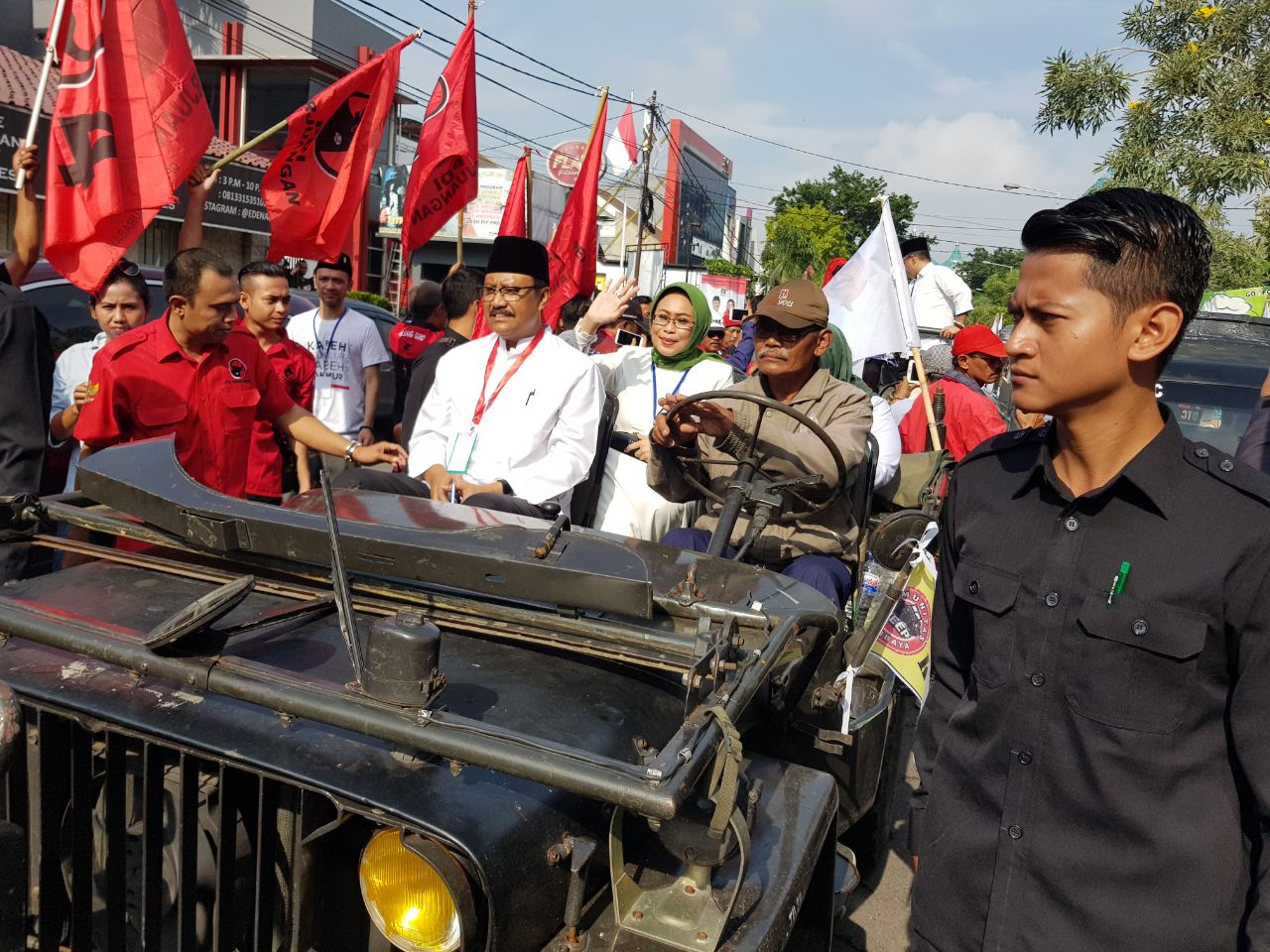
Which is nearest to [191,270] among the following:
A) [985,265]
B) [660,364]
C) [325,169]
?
[660,364]

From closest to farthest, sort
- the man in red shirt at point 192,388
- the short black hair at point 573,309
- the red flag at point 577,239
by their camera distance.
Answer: the man in red shirt at point 192,388 → the red flag at point 577,239 → the short black hair at point 573,309

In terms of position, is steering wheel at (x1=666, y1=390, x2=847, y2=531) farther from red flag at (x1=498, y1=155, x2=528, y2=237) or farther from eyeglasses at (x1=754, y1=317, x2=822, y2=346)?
red flag at (x1=498, y1=155, x2=528, y2=237)

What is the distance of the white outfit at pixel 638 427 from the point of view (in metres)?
4.42

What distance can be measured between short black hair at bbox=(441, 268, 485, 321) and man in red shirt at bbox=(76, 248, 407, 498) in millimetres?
2731

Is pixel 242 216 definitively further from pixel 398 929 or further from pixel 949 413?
pixel 398 929

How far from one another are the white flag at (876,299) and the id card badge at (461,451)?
3302 mm

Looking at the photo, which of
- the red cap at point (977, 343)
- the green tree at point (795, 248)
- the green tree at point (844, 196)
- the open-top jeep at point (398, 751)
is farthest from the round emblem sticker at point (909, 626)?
the green tree at point (844, 196)

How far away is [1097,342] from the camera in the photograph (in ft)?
5.53

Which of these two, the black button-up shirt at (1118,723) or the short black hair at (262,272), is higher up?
the short black hair at (262,272)

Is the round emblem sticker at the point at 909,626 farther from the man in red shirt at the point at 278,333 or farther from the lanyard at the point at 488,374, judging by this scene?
the man in red shirt at the point at 278,333

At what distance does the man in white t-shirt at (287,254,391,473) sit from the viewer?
251 inches

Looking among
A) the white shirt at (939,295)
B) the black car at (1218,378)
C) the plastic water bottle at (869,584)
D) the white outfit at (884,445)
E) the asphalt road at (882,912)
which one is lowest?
the asphalt road at (882,912)

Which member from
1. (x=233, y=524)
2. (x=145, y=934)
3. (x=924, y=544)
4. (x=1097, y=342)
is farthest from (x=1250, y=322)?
(x=145, y=934)

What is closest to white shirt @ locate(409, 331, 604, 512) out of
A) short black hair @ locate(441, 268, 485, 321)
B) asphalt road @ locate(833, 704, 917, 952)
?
asphalt road @ locate(833, 704, 917, 952)
